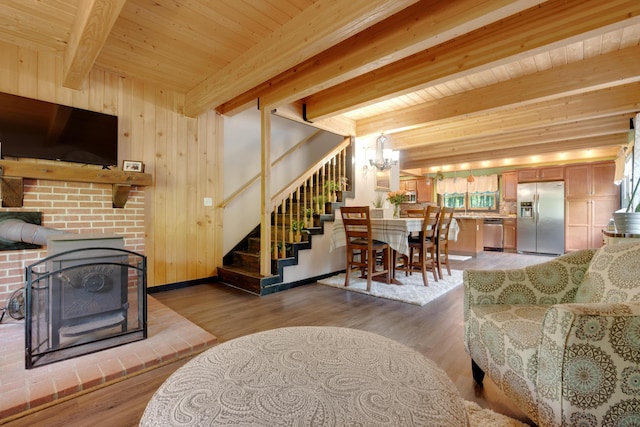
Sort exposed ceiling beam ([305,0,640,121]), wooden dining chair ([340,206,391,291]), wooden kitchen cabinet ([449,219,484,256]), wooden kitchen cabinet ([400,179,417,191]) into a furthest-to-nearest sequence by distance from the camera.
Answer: wooden kitchen cabinet ([400,179,417,191])
wooden kitchen cabinet ([449,219,484,256])
wooden dining chair ([340,206,391,291])
exposed ceiling beam ([305,0,640,121])

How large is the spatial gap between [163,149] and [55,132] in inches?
39.2

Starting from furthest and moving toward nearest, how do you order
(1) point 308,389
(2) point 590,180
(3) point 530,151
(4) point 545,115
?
(2) point 590,180 → (3) point 530,151 → (4) point 545,115 → (1) point 308,389

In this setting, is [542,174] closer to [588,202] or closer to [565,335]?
[588,202]

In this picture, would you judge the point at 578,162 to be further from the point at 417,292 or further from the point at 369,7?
the point at 369,7

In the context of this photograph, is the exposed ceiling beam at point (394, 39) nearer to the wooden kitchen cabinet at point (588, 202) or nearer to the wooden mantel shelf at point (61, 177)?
the wooden mantel shelf at point (61, 177)

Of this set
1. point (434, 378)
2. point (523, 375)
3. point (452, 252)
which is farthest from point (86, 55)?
point (452, 252)

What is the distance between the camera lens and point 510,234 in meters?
Answer: 7.49

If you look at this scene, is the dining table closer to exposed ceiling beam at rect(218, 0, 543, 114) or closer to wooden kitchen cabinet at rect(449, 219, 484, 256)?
exposed ceiling beam at rect(218, 0, 543, 114)

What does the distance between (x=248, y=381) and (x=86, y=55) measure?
2.92 m

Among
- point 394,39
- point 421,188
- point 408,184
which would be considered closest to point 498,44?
point 394,39

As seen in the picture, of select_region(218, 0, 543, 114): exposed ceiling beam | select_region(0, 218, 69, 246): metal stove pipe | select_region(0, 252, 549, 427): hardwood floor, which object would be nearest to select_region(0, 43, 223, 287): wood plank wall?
select_region(0, 252, 549, 427): hardwood floor

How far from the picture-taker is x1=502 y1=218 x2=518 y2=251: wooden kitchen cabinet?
24.3 feet

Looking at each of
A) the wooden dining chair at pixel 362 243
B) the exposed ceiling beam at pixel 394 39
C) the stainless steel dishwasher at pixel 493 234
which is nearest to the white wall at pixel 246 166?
the exposed ceiling beam at pixel 394 39

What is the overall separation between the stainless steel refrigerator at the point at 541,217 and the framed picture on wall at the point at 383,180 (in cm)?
403
